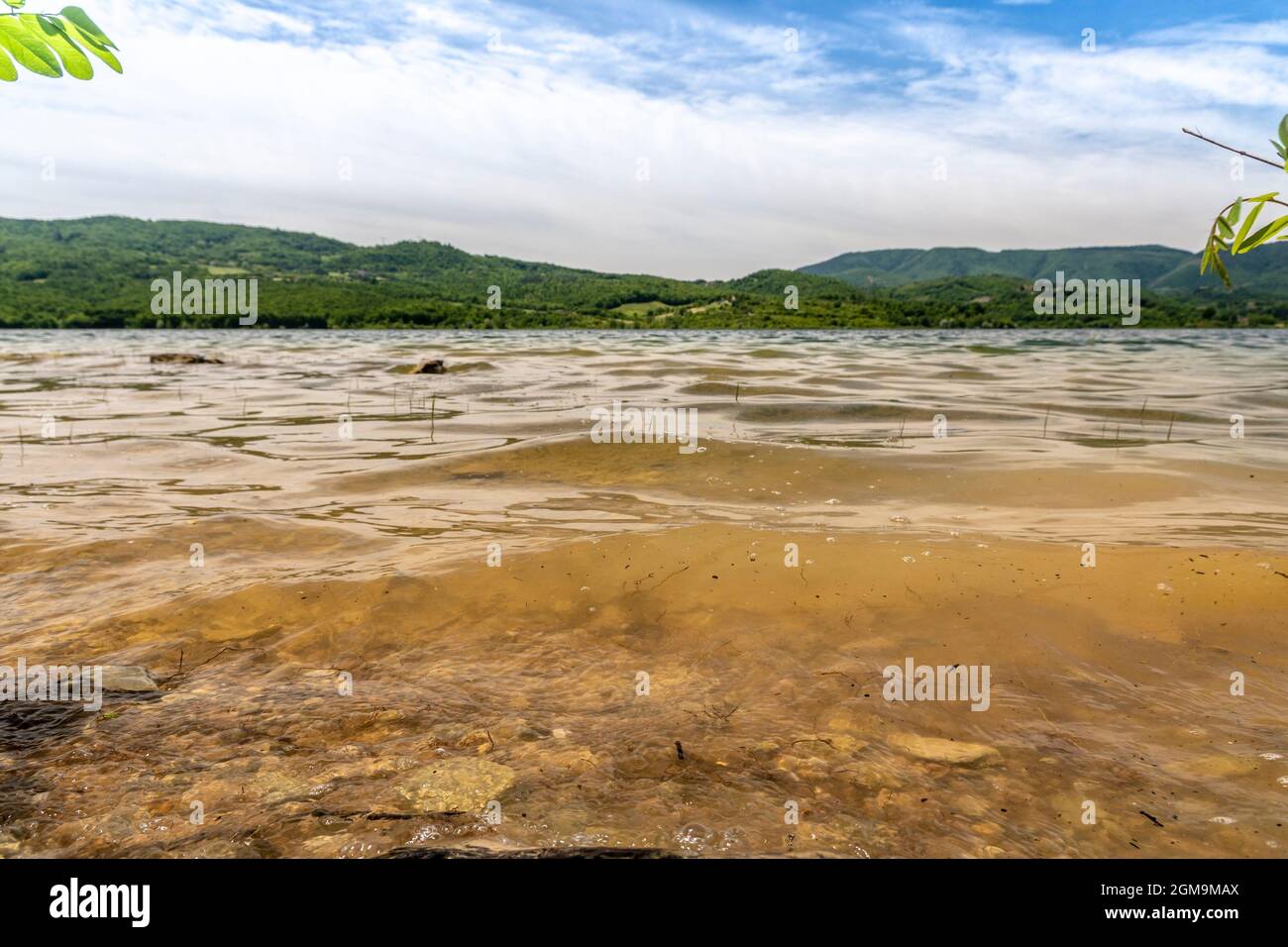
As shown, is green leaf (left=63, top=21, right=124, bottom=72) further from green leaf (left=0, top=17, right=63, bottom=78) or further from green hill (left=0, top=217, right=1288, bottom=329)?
green hill (left=0, top=217, right=1288, bottom=329)

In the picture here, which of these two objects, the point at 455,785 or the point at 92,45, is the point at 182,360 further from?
the point at 92,45

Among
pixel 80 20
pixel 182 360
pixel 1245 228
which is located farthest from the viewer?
pixel 182 360

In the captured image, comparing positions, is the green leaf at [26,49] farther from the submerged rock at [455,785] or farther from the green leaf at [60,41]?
the submerged rock at [455,785]

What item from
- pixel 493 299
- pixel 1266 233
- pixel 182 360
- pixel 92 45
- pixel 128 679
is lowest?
pixel 128 679

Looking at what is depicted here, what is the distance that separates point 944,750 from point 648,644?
1746 millimetres

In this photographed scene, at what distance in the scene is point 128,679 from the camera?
366 centimetres

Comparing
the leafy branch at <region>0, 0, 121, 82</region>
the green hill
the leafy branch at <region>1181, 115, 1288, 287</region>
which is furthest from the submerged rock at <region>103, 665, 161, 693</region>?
the green hill

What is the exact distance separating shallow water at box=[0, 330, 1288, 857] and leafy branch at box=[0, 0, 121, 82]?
2.25 m

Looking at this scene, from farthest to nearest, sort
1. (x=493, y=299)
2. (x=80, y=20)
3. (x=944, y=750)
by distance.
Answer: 1. (x=493, y=299)
2. (x=944, y=750)
3. (x=80, y=20)

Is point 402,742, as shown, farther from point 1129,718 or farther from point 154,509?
point 154,509

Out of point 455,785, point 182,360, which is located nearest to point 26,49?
point 455,785

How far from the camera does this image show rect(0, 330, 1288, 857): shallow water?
8.57 ft
